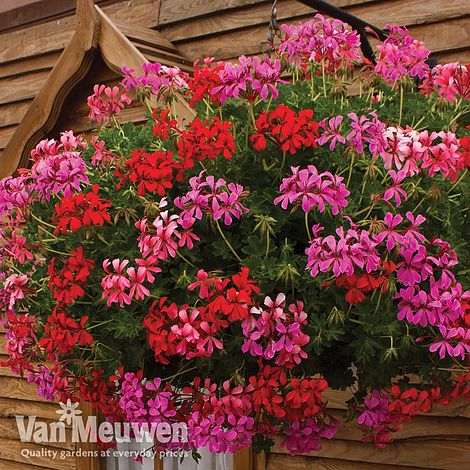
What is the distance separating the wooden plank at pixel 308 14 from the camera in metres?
3.40

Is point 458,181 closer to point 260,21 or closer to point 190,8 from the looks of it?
point 260,21

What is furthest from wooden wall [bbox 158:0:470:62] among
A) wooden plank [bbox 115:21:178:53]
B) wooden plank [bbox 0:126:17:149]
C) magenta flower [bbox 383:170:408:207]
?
magenta flower [bbox 383:170:408:207]

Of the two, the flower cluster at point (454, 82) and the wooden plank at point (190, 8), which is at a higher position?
the wooden plank at point (190, 8)

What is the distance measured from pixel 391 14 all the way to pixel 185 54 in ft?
3.80

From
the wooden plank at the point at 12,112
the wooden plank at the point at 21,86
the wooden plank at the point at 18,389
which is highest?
the wooden plank at the point at 21,86

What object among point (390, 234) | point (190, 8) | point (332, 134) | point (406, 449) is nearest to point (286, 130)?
point (332, 134)

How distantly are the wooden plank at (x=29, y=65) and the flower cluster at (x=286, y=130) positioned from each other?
340 centimetres

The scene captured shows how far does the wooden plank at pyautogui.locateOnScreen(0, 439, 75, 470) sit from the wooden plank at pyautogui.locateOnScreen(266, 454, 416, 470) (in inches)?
54.1

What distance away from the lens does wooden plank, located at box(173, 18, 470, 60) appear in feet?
11.0

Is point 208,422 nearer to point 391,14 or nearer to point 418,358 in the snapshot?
point 418,358

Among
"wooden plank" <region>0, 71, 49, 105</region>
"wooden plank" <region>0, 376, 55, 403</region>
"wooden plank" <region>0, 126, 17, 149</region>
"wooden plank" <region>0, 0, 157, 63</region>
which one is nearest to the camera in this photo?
"wooden plank" <region>0, 0, 157, 63</region>

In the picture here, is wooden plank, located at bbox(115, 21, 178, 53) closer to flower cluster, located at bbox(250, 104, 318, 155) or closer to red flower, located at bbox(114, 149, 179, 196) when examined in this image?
red flower, located at bbox(114, 149, 179, 196)

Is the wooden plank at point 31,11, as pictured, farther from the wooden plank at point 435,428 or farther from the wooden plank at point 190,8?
the wooden plank at point 435,428

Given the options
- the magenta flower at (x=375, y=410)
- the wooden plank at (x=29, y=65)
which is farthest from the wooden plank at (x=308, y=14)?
the magenta flower at (x=375, y=410)
